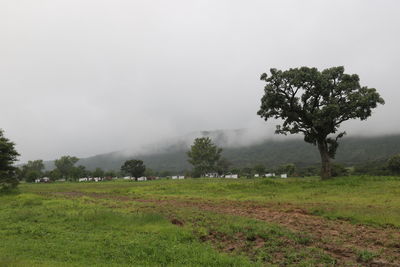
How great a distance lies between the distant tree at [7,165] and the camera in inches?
1598

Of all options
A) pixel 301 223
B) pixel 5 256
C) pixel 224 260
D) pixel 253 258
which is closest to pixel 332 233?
pixel 301 223

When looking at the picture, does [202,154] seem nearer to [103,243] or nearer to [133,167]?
[133,167]

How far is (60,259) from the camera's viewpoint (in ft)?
33.7

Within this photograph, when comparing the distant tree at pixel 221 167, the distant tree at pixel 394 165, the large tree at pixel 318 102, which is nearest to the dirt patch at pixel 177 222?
the large tree at pixel 318 102

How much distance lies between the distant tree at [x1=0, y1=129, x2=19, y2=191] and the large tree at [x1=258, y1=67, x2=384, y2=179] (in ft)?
109

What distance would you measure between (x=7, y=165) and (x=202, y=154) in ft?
252

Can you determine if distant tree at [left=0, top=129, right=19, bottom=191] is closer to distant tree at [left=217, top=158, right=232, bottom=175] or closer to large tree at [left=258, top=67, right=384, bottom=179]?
large tree at [left=258, top=67, right=384, bottom=179]

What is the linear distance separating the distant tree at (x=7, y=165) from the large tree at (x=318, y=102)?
3337 centimetres

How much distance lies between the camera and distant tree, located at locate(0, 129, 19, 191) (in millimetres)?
40594

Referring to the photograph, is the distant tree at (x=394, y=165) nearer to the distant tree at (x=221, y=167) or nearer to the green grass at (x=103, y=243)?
the distant tree at (x=221, y=167)

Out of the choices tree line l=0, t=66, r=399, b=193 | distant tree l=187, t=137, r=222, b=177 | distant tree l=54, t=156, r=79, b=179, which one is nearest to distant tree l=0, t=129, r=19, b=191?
tree line l=0, t=66, r=399, b=193

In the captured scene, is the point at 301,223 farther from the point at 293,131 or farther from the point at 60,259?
the point at 293,131

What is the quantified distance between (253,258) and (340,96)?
109 feet

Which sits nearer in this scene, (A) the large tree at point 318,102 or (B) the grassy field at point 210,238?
(B) the grassy field at point 210,238
